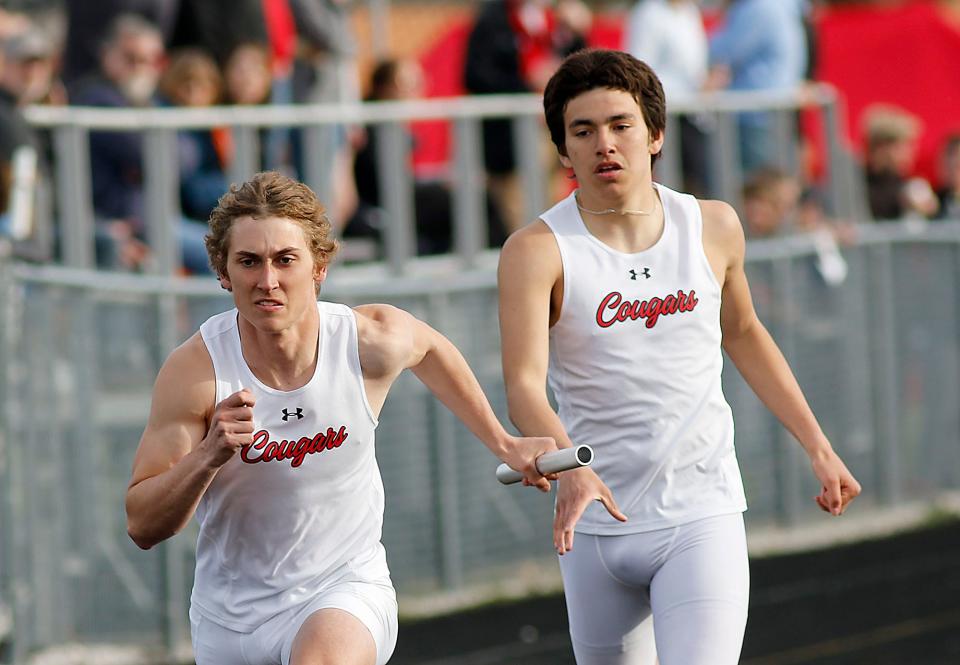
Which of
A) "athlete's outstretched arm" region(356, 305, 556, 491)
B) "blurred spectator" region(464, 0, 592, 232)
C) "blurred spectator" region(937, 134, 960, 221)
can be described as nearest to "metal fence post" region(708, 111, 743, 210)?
"blurred spectator" region(464, 0, 592, 232)

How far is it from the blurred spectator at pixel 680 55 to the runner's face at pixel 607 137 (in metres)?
5.58

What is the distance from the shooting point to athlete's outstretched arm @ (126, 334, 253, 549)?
4.13m

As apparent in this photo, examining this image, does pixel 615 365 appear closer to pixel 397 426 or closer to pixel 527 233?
pixel 527 233

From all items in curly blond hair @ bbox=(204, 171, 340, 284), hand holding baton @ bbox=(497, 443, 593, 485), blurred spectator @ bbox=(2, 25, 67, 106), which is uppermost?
blurred spectator @ bbox=(2, 25, 67, 106)

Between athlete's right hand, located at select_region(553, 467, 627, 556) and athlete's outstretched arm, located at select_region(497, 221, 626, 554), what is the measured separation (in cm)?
10

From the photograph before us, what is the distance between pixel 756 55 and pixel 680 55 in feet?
1.97

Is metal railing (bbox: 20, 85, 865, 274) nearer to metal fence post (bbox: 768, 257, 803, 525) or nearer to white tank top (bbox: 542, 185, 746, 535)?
metal fence post (bbox: 768, 257, 803, 525)

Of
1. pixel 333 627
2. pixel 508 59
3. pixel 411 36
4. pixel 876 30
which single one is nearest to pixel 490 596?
pixel 508 59

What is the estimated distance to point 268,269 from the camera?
438 centimetres

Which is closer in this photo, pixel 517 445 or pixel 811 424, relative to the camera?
pixel 517 445

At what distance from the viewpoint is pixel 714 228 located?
5168mm

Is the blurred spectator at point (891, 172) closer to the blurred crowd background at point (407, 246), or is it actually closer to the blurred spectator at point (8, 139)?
the blurred crowd background at point (407, 246)

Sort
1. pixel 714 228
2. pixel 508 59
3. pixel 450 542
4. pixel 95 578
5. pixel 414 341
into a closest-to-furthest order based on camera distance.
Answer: pixel 414 341, pixel 714 228, pixel 95 578, pixel 450 542, pixel 508 59

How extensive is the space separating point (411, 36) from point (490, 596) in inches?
403
